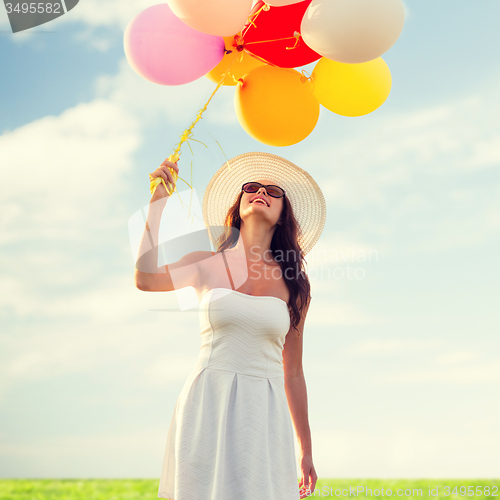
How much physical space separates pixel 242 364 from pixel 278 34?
1551 mm

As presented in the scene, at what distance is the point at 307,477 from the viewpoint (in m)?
2.07

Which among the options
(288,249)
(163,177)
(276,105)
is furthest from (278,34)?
(288,249)

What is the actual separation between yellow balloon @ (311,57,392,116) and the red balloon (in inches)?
4.7

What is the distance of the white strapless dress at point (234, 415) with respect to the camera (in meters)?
1.69

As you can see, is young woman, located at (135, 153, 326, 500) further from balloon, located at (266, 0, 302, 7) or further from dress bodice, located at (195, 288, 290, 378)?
balloon, located at (266, 0, 302, 7)

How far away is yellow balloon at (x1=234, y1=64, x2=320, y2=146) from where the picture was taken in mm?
2211

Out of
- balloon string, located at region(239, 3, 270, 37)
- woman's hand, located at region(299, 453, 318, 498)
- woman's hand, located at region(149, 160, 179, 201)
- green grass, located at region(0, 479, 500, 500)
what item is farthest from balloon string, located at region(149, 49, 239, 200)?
green grass, located at region(0, 479, 500, 500)

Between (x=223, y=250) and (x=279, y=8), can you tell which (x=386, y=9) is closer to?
(x=279, y=8)

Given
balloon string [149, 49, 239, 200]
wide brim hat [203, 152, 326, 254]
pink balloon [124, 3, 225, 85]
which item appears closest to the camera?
balloon string [149, 49, 239, 200]

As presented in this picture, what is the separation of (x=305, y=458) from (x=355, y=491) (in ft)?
10.1

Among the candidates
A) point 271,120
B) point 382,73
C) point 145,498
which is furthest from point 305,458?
point 145,498

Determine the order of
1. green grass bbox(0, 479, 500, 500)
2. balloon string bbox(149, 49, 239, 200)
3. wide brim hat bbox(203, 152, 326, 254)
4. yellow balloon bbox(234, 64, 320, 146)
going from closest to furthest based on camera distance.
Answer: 1. balloon string bbox(149, 49, 239, 200)
2. yellow balloon bbox(234, 64, 320, 146)
3. wide brim hat bbox(203, 152, 326, 254)
4. green grass bbox(0, 479, 500, 500)

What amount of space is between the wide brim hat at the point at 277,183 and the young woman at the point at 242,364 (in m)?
0.19

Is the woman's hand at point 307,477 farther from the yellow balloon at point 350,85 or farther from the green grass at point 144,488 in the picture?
the green grass at point 144,488
